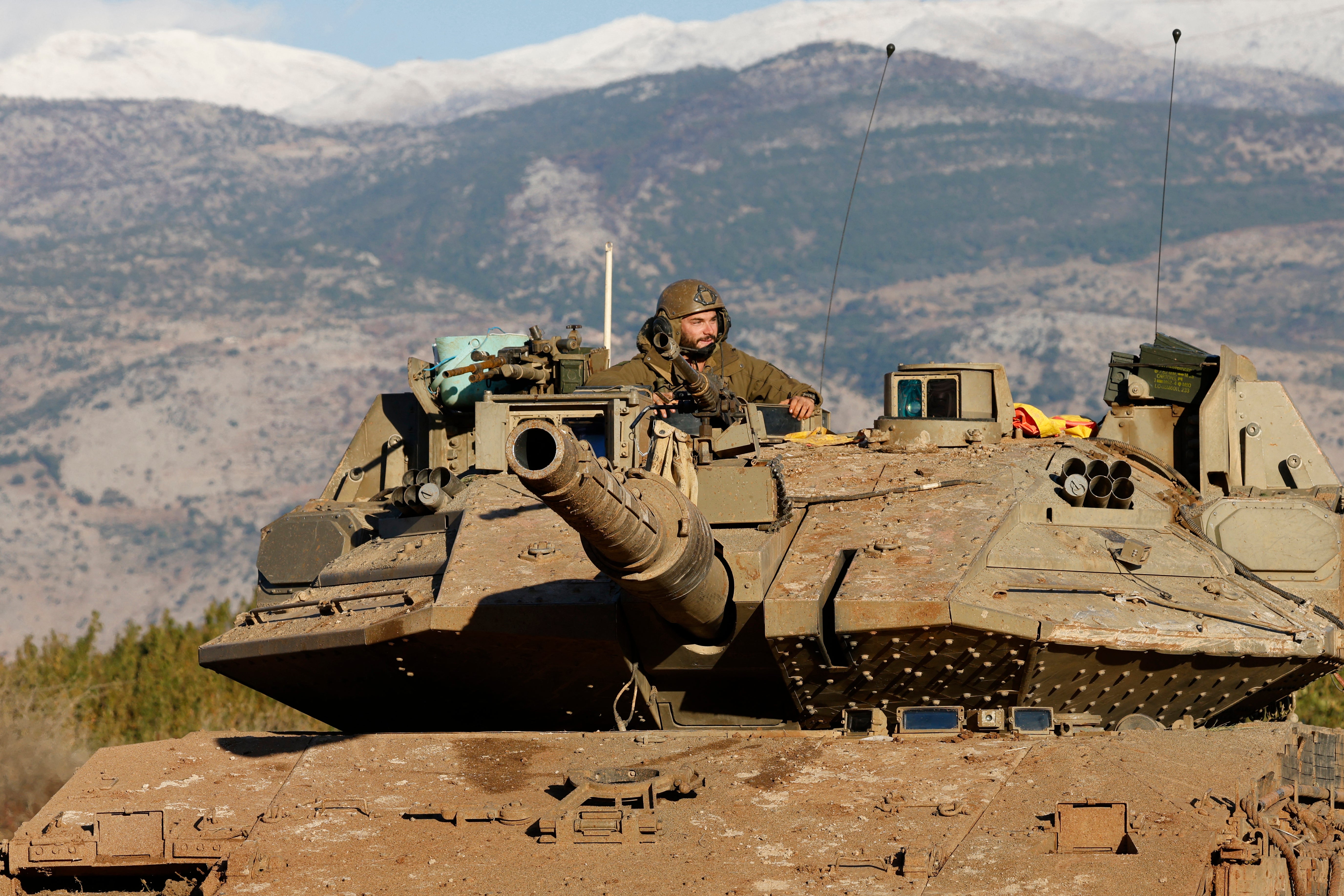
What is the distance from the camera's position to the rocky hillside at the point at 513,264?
370 feet

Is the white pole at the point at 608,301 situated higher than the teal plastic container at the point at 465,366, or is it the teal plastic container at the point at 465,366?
the white pole at the point at 608,301

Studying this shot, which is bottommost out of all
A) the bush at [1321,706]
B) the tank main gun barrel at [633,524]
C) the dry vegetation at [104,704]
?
the bush at [1321,706]

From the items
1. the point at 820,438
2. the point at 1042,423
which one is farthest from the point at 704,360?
the point at 1042,423

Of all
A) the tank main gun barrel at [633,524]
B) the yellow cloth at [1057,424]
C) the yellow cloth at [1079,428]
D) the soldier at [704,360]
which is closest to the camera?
the tank main gun barrel at [633,524]

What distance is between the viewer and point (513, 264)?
158 metres

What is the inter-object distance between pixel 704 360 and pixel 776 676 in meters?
4.35

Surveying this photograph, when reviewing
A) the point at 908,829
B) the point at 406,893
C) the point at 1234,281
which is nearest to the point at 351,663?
the point at 406,893

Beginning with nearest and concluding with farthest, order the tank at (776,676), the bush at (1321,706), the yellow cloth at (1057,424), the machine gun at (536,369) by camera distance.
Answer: the tank at (776,676) → the yellow cloth at (1057,424) → the machine gun at (536,369) → the bush at (1321,706)

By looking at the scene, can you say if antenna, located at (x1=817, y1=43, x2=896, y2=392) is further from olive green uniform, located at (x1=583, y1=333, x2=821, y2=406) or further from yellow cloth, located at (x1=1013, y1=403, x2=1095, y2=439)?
yellow cloth, located at (x1=1013, y1=403, x2=1095, y2=439)

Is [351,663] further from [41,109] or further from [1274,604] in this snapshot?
[41,109]

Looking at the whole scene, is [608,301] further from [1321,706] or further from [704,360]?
[1321,706]

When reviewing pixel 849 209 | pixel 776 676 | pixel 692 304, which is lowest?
pixel 776 676

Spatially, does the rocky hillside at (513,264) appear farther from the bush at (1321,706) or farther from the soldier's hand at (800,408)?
the soldier's hand at (800,408)

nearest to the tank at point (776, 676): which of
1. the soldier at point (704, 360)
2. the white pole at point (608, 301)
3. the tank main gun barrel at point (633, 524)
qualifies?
the tank main gun barrel at point (633, 524)
